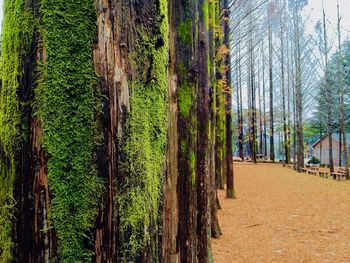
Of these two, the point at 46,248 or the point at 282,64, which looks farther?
the point at 282,64

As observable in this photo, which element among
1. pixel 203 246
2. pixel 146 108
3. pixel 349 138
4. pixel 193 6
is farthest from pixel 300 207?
pixel 349 138

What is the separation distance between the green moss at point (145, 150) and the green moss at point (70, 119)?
0.43 ft

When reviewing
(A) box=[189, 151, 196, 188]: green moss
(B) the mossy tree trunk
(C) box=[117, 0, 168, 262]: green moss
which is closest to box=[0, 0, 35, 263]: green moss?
(C) box=[117, 0, 168, 262]: green moss

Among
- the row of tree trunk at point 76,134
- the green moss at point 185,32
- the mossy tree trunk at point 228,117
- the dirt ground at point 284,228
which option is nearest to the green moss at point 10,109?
the row of tree trunk at point 76,134

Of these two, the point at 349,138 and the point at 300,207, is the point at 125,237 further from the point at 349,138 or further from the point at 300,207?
the point at 349,138

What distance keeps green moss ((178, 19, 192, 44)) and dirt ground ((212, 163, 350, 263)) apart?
3.73m

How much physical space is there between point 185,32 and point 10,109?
2373mm

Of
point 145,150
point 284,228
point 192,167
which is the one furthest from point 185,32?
point 284,228

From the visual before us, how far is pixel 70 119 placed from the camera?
127 centimetres

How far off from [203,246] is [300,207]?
25.2ft

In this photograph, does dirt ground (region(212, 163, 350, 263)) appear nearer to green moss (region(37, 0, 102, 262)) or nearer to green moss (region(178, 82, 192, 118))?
green moss (region(178, 82, 192, 118))

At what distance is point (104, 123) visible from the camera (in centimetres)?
128

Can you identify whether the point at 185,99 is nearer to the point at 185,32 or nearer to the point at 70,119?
the point at 185,32


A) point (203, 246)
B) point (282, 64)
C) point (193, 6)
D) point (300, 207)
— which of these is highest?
point (282, 64)
